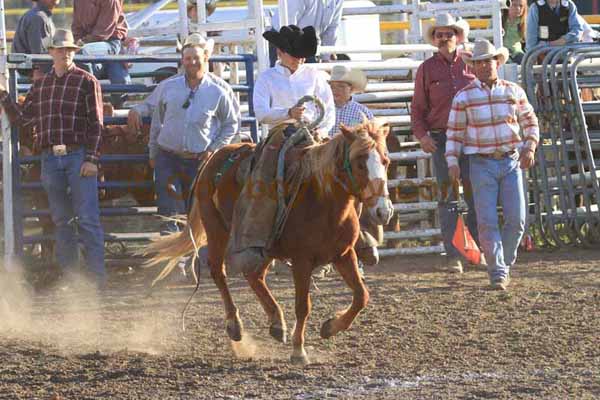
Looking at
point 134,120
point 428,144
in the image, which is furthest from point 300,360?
point 134,120

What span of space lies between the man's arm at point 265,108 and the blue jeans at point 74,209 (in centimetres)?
207

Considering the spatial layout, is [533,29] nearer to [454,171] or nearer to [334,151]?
[454,171]

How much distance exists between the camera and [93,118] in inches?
378

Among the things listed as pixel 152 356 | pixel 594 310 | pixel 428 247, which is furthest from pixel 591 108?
pixel 152 356

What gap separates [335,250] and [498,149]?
260cm

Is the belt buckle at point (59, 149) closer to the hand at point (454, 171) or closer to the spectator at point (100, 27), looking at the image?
the spectator at point (100, 27)

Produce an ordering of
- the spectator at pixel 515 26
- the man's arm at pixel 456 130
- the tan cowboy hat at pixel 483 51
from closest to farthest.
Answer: the tan cowboy hat at pixel 483 51
the man's arm at pixel 456 130
the spectator at pixel 515 26

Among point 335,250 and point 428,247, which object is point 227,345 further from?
point 428,247

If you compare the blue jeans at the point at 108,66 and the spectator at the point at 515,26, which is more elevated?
the spectator at the point at 515,26

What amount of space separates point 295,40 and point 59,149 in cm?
243

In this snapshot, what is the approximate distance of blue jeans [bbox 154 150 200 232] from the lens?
32.8 ft

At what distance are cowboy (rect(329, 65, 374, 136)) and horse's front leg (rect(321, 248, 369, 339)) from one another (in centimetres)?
302

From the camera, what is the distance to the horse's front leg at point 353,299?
21.8 ft

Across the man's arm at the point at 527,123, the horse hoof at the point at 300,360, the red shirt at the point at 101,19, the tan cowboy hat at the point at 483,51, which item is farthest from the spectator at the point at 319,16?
the horse hoof at the point at 300,360
